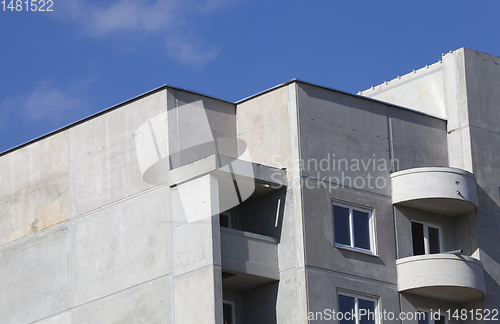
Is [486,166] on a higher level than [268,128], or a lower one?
lower

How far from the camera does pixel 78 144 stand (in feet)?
131

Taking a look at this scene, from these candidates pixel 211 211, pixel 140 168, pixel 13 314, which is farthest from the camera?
pixel 13 314

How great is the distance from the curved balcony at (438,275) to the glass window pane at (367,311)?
1.35 m

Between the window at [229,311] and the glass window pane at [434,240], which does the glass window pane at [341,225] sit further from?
the window at [229,311]

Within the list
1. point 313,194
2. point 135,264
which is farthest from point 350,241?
point 135,264

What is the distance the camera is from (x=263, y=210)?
37.5m

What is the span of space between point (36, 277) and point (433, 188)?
15081 mm

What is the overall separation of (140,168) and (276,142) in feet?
16.1

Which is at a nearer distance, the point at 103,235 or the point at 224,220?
the point at 103,235

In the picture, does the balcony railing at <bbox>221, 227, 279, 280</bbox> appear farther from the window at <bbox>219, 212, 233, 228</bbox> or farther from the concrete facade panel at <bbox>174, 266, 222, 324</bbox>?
the window at <bbox>219, 212, 233, 228</bbox>

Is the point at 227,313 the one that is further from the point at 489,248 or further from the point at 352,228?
the point at 489,248

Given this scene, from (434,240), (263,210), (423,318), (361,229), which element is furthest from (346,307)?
(434,240)

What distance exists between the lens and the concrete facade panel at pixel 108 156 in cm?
3781

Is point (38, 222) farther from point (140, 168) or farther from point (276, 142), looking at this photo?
point (276, 142)
